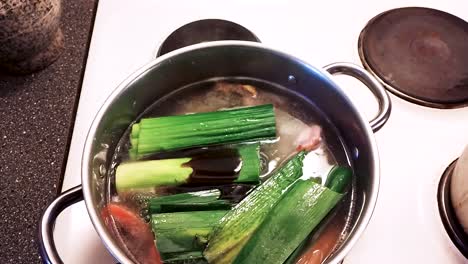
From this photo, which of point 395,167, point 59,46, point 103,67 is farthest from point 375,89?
point 59,46

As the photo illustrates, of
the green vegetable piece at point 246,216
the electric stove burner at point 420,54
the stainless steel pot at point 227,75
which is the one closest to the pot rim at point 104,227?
the stainless steel pot at point 227,75

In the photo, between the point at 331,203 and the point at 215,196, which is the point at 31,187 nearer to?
the point at 215,196

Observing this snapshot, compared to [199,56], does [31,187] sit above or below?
below

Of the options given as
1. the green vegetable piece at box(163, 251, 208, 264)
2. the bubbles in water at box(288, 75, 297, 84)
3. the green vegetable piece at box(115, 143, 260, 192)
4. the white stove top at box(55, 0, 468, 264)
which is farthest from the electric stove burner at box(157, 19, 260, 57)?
the green vegetable piece at box(163, 251, 208, 264)

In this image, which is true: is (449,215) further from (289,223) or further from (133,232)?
(133,232)

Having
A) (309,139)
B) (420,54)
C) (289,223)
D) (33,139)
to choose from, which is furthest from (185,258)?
(420,54)

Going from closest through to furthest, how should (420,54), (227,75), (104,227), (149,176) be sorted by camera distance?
(104,227), (149,176), (227,75), (420,54)

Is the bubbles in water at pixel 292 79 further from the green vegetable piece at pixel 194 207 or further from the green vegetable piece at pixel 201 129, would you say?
the green vegetable piece at pixel 194 207
